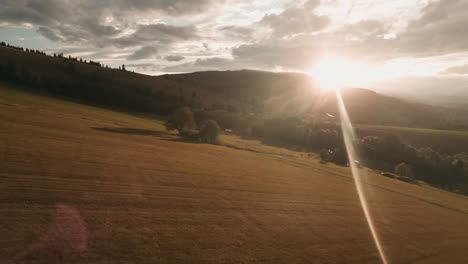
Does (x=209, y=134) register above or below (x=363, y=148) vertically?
below

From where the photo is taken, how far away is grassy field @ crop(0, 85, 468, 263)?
20.3 m

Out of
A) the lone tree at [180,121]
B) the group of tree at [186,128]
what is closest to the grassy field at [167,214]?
the group of tree at [186,128]

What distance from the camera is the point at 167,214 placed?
89.6 feet

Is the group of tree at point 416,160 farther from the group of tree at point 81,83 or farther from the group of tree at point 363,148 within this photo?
the group of tree at point 81,83

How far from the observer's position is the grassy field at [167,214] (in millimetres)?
20303

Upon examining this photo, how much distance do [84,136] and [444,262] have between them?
164ft

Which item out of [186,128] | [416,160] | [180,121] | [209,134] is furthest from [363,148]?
[180,121]

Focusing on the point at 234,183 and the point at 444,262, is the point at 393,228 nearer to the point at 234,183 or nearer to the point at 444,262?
the point at 444,262

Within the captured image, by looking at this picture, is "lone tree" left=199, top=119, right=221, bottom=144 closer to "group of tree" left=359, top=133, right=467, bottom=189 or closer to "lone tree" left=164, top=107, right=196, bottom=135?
"lone tree" left=164, top=107, right=196, bottom=135

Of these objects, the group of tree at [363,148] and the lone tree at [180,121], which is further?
the group of tree at [363,148]

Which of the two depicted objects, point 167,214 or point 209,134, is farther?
point 209,134

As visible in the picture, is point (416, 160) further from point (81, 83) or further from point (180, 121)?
point (81, 83)

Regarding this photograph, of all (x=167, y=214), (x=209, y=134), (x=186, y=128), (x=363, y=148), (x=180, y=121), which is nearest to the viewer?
(x=167, y=214)

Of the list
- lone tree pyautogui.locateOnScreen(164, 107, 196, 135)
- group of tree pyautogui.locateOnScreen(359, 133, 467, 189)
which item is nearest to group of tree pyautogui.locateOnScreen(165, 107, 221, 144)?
lone tree pyautogui.locateOnScreen(164, 107, 196, 135)
